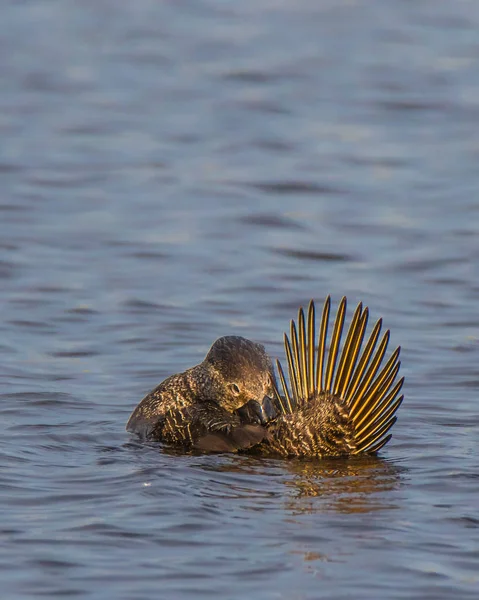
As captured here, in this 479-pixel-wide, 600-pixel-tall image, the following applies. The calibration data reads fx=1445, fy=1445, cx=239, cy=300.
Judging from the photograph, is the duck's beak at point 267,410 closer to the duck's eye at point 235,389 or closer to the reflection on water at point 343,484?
the duck's eye at point 235,389

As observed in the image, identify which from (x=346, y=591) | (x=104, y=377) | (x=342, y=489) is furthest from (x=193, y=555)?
(x=104, y=377)

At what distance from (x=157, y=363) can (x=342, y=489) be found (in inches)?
139

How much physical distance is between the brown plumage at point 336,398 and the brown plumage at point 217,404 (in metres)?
0.18

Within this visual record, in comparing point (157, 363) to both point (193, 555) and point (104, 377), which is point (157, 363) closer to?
point (104, 377)

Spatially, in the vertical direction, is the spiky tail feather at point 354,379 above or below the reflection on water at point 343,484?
above

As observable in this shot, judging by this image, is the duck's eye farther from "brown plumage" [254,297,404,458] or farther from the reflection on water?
the reflection on water

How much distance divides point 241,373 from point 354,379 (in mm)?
779

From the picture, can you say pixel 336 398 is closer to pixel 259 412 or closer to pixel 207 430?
pixel 259 412

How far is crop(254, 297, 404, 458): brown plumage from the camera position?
8539mm

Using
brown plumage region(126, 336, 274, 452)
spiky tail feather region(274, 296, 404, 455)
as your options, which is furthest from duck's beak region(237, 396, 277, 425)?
spiky tail feather region(274, 296, 404, 455)

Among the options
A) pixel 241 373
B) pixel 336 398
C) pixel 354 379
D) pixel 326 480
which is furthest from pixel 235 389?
pixel 326 480

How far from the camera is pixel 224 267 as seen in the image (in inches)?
549

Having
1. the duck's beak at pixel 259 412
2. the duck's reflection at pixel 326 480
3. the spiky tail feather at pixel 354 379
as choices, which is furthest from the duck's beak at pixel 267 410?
the duck's reflection at pixel 326 480

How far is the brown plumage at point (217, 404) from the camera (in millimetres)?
8820
